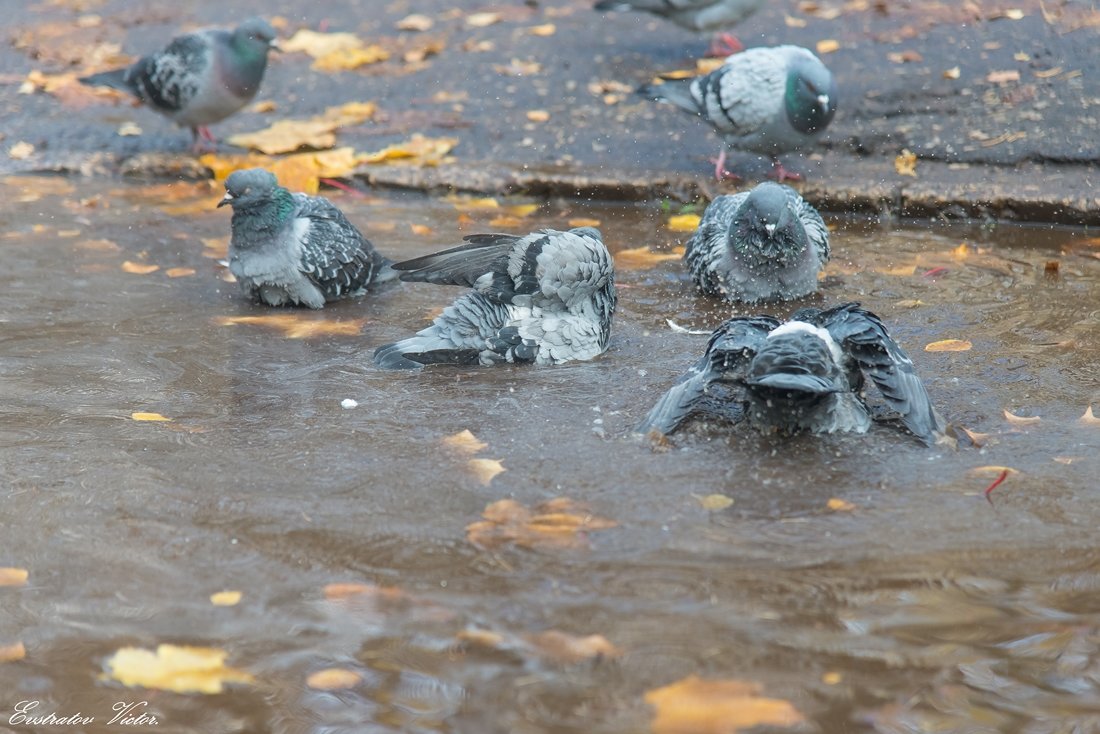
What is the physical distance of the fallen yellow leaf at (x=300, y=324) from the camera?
5840mm

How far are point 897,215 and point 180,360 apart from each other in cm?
436

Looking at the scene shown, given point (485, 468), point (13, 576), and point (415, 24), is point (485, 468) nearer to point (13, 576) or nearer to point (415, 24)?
point (13, 576)

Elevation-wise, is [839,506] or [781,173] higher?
[781,173]

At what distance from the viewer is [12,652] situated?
3.17m

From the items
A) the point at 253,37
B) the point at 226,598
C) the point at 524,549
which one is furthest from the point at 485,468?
the point at 253,37

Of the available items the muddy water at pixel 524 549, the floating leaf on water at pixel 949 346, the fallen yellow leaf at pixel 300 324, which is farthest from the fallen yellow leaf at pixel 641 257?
the floating leaf on water at pixel 949 346

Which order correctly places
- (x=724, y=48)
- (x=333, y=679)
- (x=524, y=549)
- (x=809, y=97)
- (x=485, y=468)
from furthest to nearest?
1. (x=724, y=48)
2. (x=809, y=97)
3. (x=485, y=468)
4. (x=524, y=549)
5. (x=333, y=679)

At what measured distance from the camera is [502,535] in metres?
3.69

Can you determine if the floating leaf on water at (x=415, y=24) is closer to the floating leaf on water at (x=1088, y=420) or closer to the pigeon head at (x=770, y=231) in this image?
the pigeon head at (x=770, y=231)

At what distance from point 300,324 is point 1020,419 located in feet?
11.1

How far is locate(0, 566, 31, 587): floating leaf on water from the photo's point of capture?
3.46 metres

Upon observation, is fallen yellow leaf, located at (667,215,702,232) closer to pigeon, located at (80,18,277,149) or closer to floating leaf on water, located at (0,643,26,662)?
pigeon, located at (80,18,277,149)

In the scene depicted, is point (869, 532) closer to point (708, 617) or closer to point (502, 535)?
point (708, 617)

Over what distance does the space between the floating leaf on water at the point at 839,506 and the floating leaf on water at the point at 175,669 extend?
6.07ft
